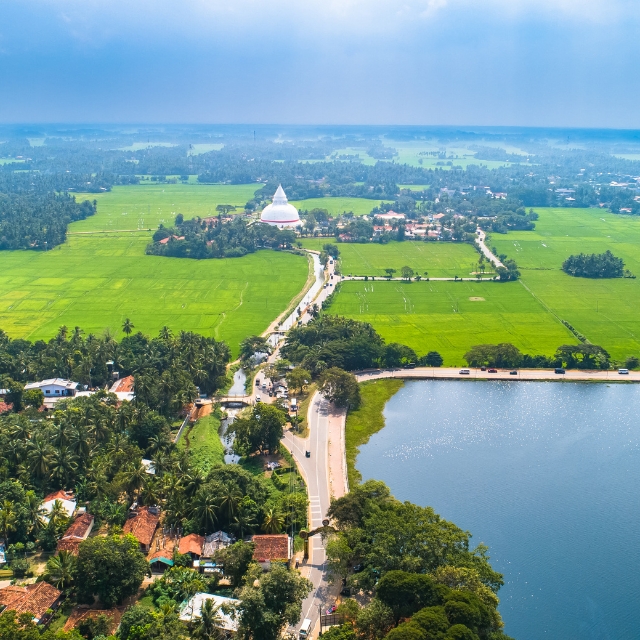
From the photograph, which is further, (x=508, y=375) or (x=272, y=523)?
(x=508, y=375)

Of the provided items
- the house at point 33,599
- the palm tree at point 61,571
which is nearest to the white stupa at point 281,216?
the palm tree at point 61,571

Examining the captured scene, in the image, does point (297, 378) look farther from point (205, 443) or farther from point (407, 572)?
point (407, 572)

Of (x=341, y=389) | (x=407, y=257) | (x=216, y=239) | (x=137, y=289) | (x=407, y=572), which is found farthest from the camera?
(x=216, y=239)

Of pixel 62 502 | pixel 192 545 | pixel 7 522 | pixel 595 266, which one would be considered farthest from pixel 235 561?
pixel 595 266

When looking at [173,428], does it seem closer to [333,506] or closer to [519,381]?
[333,506]

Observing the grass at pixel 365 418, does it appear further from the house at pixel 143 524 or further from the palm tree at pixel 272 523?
the house at pixel 143 524

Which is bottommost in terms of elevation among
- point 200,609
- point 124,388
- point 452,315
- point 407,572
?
point 452,315
